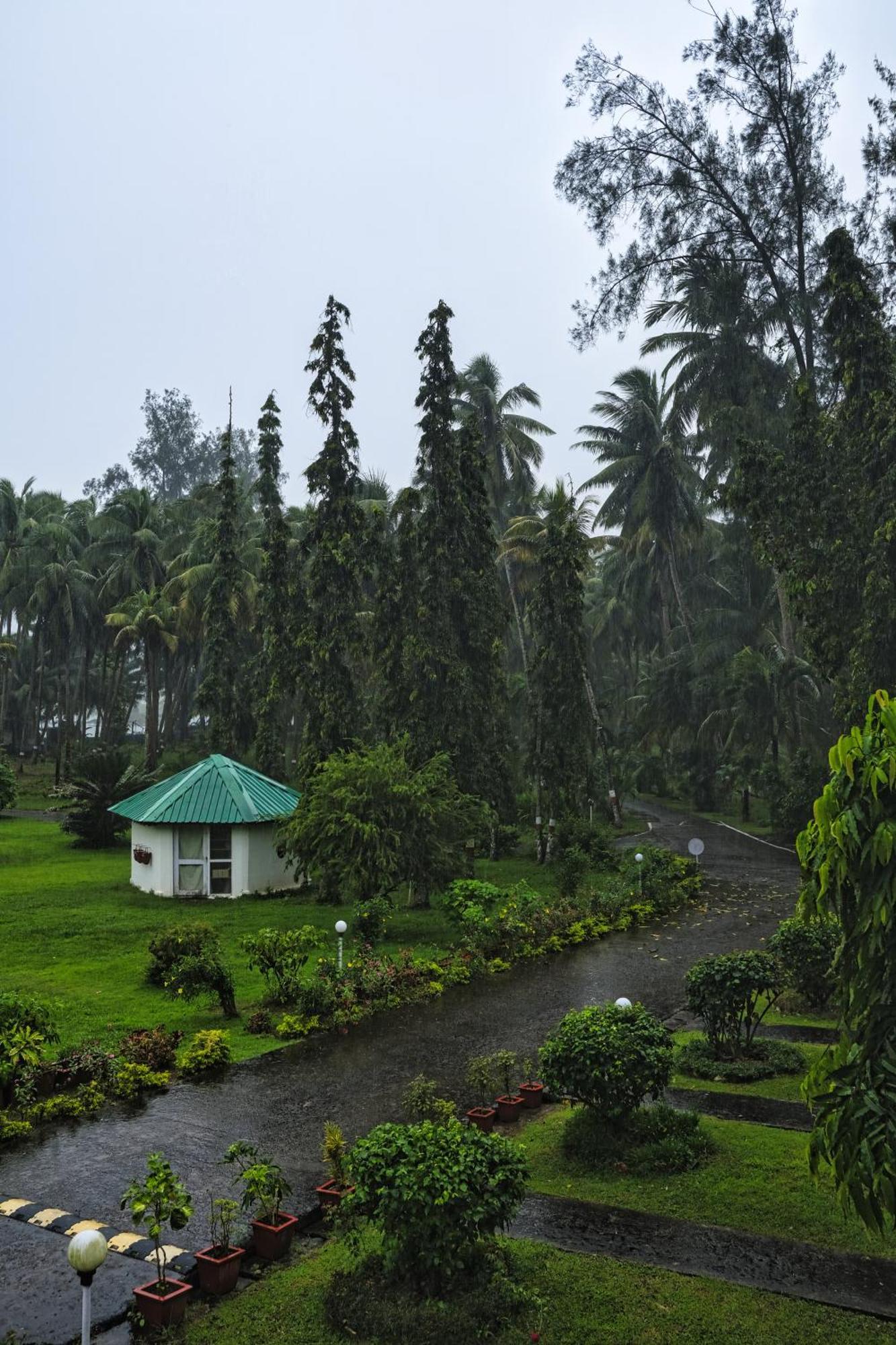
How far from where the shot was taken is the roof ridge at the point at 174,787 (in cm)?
2452

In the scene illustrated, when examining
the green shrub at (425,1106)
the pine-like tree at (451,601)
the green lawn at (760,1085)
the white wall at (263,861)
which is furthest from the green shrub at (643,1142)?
the pine-like tree at (451,601)

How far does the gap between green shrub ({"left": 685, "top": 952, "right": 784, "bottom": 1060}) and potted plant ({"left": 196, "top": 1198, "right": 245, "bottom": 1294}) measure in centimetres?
616

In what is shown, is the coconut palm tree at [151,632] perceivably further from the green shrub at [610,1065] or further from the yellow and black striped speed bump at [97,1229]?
the green shrub at [610,1065]

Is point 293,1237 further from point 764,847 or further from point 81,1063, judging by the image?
point 764,847

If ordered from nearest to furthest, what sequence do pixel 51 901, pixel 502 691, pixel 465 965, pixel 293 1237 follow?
pixel 293 1237, pixel 465 965, pixel 51 901, pixel 502 691

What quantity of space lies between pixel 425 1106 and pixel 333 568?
19.9 metres

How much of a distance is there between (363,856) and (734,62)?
24.8 m

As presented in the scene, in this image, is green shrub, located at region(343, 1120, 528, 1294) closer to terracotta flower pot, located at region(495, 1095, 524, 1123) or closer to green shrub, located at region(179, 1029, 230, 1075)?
terracotta flower pot, located at region(495, 1095, 524, 1123)

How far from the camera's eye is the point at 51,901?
926 inches

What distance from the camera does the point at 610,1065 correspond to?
922cm

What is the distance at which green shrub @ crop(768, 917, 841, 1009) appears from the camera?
1393 centimetres

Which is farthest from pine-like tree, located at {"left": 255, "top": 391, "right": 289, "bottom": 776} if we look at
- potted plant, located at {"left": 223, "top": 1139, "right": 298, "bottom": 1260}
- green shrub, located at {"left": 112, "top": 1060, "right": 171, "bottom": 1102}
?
potted plant, located at {"left": 223, "top": 1139, "right": 298, "bottom": 1260}

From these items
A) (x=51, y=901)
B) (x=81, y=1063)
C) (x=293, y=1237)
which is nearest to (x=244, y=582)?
(x=51, y=901)

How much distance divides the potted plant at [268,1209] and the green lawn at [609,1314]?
14.1 inches
